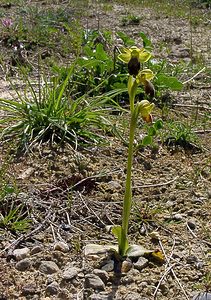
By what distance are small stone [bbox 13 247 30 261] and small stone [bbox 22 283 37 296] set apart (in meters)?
0.18

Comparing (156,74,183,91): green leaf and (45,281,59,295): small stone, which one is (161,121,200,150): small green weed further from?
(45,281,59,295): small stone

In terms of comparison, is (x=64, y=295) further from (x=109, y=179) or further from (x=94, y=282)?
(x=109, y=179)

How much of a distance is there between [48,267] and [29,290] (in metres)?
0.14

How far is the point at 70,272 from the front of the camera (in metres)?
2.15

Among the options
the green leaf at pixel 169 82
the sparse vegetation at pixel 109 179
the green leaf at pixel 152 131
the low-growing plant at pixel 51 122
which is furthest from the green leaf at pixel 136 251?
the green leaf at pixel 169 82

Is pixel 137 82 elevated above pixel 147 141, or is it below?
above

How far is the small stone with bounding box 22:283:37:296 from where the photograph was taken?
2.05 m

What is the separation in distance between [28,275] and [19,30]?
3.93 meters

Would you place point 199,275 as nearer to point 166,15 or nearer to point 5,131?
point 5,131

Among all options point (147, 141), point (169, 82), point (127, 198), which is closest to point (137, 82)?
point (127, 198)

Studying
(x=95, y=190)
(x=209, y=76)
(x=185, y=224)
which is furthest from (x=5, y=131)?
(x=209, y=76)

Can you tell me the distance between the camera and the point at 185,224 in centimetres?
254

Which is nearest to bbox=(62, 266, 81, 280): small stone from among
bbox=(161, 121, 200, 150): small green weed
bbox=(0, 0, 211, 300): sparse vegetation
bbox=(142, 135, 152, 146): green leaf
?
bbox=(0, 0, 211, 300): sparse vegetation

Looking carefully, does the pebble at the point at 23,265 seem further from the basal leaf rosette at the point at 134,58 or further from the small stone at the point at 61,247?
the basal leaf rosette at the point at 134,58
